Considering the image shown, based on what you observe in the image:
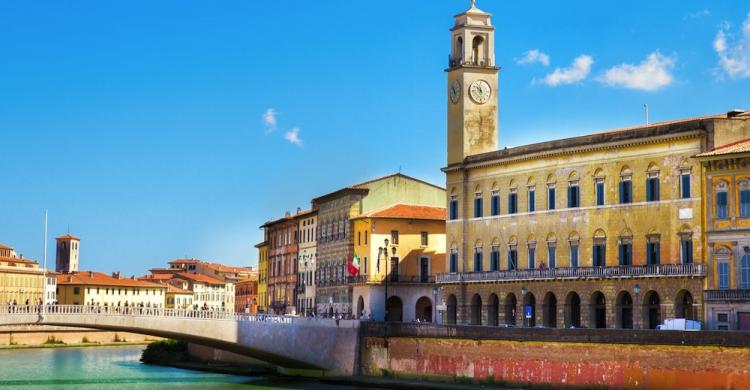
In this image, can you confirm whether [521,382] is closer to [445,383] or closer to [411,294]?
[445,383]

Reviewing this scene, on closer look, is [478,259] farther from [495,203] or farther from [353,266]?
[353,266]

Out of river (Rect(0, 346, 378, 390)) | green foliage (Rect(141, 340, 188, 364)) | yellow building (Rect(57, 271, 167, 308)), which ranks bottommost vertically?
river (Rect(0, 346, 378, 390))

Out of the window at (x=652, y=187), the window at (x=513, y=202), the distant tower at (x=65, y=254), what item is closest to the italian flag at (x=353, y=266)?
the window at (x=513, y=202)

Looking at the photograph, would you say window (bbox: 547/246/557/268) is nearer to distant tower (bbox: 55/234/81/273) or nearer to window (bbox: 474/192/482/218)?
window (bbox: 474/192/482/218)

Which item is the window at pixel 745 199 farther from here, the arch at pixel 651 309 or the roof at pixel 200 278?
the roof at pixel 200 278

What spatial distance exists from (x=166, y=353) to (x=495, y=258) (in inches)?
1002

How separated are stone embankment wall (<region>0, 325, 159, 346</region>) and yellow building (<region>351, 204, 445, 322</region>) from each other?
113 feet

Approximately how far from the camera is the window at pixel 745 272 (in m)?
55.7

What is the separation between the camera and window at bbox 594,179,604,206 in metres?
64.0

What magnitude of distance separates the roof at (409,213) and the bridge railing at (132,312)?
16705 millimetres

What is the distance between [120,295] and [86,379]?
78991 mm

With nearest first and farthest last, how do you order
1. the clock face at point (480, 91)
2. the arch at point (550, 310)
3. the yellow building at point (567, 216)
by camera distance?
the yellow building at point (567, 216)
the arch at point (550, 310)
the clock face at point (480, 91)

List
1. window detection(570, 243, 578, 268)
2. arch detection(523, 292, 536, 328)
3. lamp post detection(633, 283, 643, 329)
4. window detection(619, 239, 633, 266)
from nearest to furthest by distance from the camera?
lamp post detection(633, 283, 643, 329) → window detection(619, 239, 633, 266) → window detection(570, 243, 578, 268) → arch detection(523, 292, 536, 328)

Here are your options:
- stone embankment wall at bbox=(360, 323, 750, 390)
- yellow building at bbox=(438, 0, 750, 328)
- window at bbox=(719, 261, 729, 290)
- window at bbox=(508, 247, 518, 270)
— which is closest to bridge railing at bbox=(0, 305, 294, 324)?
stone embankment wall at bbox=(360, 323, 750, 390)
